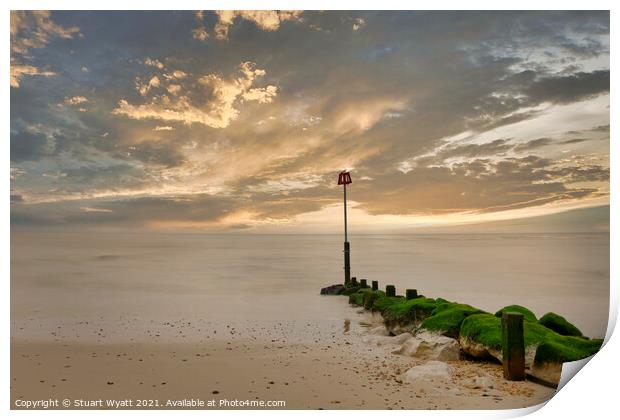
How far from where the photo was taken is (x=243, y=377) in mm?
5230

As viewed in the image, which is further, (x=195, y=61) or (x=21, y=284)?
(x=21, y=284)

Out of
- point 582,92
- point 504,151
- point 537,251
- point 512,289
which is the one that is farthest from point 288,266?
point 582,92

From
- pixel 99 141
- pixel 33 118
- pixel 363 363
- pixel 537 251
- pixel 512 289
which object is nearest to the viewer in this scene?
pixel 363 363

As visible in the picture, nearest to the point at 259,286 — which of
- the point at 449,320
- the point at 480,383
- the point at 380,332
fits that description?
the point at 380,332

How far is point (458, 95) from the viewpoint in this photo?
7496 millimetres

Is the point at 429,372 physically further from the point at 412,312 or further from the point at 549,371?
the point at 412,312

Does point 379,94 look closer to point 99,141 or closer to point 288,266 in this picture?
point 99,141

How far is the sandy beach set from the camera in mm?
4602

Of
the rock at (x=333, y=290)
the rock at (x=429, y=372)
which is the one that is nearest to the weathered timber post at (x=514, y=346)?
the rock at (x=429, y=372)

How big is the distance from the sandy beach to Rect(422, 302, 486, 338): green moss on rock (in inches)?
23.3

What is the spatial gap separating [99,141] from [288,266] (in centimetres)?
1220

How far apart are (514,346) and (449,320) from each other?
1298 mm

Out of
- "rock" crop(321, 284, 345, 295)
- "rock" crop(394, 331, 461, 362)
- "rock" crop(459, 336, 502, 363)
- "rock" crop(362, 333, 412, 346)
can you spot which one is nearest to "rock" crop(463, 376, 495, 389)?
"rock" crop(459, 336, 502, 363)

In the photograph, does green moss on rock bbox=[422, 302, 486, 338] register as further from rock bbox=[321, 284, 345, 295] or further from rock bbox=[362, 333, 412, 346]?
rock bbox=[321, 284, 345, 295]
